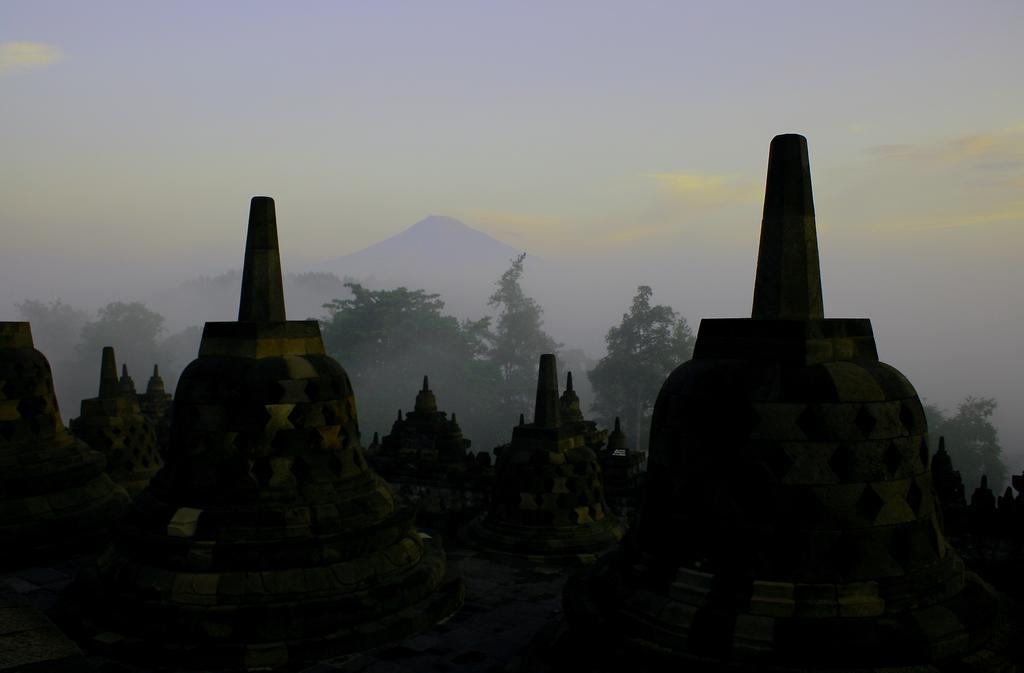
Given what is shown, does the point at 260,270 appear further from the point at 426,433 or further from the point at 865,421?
the point at 426,433

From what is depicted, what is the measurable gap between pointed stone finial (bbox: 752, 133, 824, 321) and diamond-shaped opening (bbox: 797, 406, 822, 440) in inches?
32.3

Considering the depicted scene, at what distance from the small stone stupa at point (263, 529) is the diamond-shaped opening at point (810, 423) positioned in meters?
5.65

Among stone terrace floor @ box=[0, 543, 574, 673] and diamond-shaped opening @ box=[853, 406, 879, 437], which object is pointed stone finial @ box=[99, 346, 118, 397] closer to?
stone terrace floor @ box=[0, 543, 574, 673]

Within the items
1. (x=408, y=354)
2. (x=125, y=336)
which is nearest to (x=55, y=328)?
(x=125, y=336)

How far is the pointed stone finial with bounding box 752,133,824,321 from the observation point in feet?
19.7

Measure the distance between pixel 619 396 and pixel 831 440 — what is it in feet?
172

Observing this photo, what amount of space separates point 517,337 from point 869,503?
59.9 metres

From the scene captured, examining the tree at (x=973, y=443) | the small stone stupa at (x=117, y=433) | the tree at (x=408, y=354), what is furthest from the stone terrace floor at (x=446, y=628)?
the tree at (x=973, y=443)

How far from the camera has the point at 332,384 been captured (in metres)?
9.88

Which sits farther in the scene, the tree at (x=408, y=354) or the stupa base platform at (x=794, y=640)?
the tree at (x=408, y=354)

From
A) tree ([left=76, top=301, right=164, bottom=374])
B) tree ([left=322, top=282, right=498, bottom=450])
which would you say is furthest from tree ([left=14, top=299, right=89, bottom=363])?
tree ([left=322, top=282, right=498, bottom=450])

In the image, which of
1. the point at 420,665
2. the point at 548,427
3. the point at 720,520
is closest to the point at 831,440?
the point at 720,520

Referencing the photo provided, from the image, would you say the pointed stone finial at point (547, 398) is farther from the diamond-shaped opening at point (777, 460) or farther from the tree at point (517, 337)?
the tree at point (517, 337)

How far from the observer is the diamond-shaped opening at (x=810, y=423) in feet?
18.1
